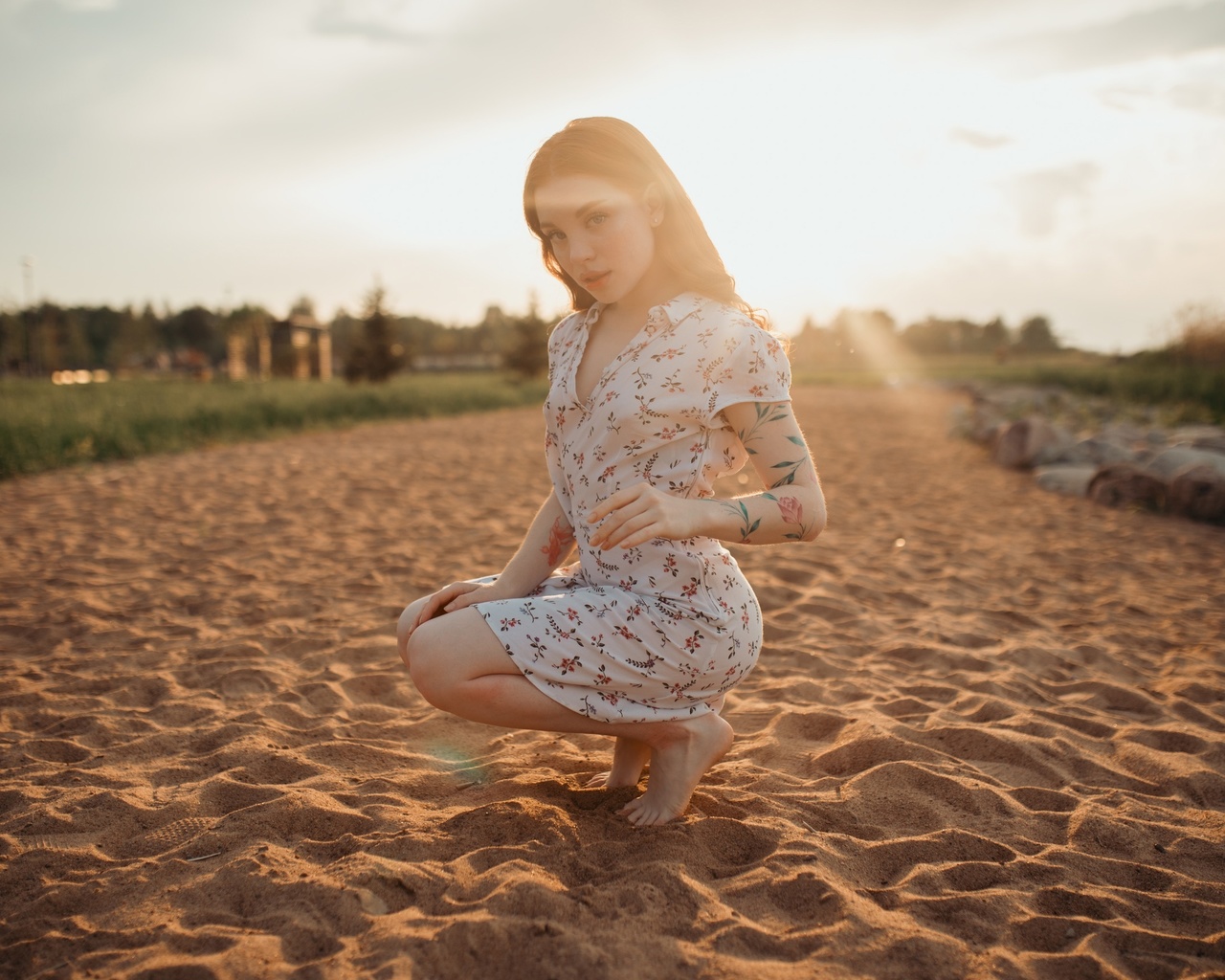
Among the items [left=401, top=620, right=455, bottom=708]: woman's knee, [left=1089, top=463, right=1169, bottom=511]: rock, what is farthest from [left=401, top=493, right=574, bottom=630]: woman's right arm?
[left=1089, top=463, right=1169, bottom=511]: rock

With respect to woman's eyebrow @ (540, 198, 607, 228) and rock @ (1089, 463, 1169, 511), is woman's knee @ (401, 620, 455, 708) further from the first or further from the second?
rock @ (1089, 463, 1169, 511)

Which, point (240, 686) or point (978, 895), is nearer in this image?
point (978, 895)

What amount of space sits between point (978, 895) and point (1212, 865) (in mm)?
662

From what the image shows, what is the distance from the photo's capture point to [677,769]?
2.25 metres

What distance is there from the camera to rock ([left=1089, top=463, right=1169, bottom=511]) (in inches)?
296

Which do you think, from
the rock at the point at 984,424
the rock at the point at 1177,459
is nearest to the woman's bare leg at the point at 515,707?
the rock at the point at 1177,459

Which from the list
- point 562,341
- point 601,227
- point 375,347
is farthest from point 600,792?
point 375,347

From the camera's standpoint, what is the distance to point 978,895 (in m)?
1.96

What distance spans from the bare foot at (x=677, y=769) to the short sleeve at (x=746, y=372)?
0.80 m

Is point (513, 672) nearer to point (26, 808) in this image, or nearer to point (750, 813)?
point (750, 813)

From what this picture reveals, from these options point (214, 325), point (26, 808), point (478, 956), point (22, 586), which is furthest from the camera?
point (214, 325)

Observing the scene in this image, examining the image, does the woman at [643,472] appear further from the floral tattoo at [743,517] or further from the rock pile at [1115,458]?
the rock pile at [1115,458]

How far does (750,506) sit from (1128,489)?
7140mm

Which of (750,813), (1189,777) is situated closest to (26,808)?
(750,813)
